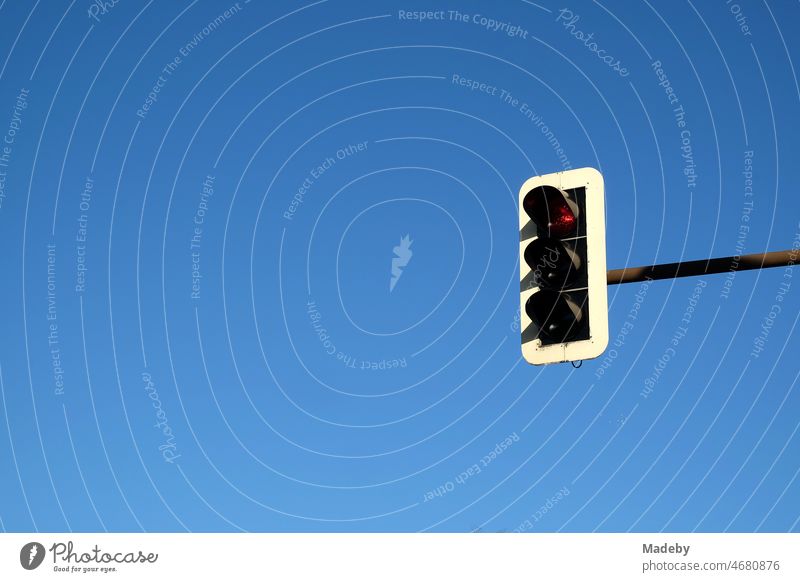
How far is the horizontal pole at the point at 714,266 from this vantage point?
27.8 ft

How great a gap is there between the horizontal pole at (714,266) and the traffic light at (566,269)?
1.42ft

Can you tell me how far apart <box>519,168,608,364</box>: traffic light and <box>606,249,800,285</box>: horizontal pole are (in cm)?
43

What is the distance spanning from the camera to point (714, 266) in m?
8.66
